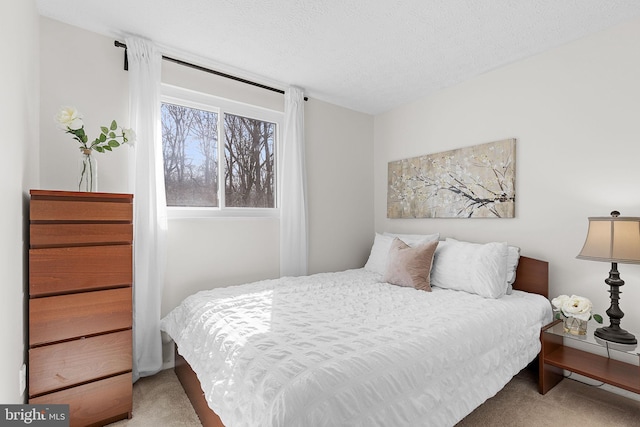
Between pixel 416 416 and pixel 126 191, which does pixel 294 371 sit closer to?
pixel 416 416

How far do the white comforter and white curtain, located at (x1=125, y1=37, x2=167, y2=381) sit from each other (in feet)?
0.67

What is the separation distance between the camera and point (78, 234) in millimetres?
1672

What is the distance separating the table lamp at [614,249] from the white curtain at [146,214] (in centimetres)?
293

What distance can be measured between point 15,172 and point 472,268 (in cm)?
277

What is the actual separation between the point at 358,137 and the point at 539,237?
83.8 inches

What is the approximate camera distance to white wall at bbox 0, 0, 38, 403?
3.58 feet

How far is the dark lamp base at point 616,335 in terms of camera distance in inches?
73.2

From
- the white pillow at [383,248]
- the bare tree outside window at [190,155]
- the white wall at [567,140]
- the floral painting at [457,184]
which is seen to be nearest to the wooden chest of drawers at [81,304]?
the bare tree outside window at [190,155]

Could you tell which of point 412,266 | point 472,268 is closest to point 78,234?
point 412,266

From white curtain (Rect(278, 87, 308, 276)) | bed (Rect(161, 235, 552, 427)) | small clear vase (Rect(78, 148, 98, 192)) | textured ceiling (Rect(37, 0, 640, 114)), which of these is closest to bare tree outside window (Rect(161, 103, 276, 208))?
white curtain (Rect(278, 87, 308, 276))

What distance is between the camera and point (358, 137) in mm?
3748

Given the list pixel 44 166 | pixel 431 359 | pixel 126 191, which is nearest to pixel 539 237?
pixel 431 359

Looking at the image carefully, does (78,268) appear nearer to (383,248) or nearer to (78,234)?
(78,234)

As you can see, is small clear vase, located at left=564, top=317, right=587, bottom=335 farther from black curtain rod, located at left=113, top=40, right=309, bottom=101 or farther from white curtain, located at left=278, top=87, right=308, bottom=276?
black curtain rod, located at left=113, top=40, right=309, bottom=101
